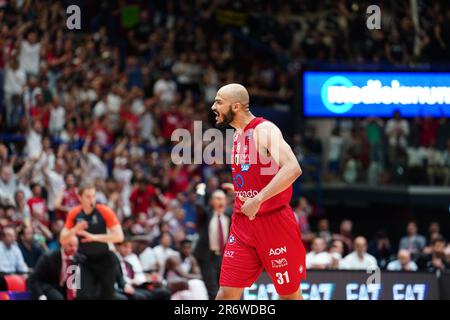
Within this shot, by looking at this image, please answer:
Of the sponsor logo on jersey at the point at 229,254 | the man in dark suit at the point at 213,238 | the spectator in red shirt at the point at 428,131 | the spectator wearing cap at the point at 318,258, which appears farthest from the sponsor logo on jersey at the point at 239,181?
the spectator in red shirt at the point at 428,131

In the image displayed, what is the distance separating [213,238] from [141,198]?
5054 mm

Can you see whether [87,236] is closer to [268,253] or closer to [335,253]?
[268,253]

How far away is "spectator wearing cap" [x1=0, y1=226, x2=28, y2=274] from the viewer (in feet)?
46.3

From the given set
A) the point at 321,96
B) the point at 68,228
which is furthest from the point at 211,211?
the point at 321,96

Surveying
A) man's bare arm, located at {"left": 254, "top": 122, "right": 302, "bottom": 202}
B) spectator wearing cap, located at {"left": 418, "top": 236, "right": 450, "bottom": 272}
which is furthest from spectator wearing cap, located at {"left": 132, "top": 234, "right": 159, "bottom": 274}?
man's bare arm, located at {"left": 254, "top": 122, "right": 302, "bottom": 202}

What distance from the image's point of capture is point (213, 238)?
14.2m

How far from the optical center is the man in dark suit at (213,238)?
14141mm

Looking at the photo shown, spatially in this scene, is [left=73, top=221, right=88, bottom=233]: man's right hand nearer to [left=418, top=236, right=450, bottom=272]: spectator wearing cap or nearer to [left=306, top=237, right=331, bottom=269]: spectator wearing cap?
[left=306, top=237, right=331, bottom=269]: spectator wearing cap

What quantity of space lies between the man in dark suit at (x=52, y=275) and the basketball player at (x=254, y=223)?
12.7 feet

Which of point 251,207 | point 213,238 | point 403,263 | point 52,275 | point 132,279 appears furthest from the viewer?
point 403,263

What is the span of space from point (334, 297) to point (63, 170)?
6226mm

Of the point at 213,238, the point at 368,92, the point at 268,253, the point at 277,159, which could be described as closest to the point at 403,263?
the point at 213,238
